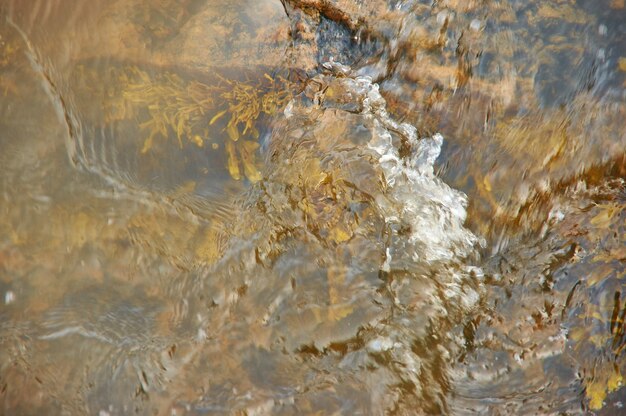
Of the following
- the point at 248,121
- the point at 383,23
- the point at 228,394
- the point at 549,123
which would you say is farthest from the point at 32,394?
the point at 549,123

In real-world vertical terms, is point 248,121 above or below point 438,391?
above

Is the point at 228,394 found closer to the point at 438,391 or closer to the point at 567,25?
the point at 438,391

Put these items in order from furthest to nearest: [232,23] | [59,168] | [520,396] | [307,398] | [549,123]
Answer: [232,23], [59,168], [549,123], [307,398], [520,396]

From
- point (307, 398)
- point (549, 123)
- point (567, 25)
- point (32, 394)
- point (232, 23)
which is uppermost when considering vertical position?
point (567, 25)

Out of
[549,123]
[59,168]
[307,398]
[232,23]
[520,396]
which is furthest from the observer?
[232,23]

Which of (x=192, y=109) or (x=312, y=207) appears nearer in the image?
(x=312, y=207)

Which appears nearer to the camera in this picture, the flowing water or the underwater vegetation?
the flowing water

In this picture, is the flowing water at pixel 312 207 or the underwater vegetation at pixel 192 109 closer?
the flowing water at pixel 312 207

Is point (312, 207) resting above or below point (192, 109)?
below
